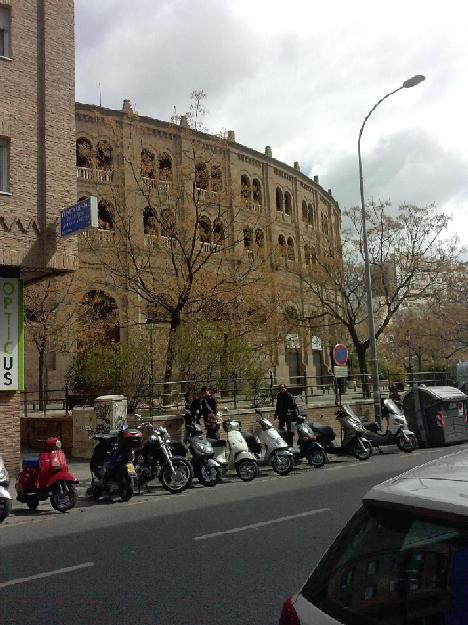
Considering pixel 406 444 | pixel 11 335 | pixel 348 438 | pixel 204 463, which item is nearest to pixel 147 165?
pixel 11 335

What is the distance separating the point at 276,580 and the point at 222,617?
0.96 m

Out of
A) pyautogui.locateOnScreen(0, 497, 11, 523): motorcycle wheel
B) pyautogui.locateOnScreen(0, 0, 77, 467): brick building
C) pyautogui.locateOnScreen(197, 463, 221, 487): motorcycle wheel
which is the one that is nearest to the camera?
pyautogui.locateOnScreen(0, 497, 11, 523): motorcycle wheel

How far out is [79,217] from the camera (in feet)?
47.3

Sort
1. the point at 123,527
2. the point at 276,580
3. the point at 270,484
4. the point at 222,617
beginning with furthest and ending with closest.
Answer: the point at 270,484 → the point at 123,527 → the point at 276,580 → the point at 222,617

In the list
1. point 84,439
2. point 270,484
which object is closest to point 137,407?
point 84,439

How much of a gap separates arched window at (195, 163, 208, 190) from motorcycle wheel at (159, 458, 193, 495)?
41.4 ft

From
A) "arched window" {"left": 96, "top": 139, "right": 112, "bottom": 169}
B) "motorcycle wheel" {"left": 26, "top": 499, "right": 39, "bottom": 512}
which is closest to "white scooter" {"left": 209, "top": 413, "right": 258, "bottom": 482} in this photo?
"motorcycle wheel" {"left": 26, "top": 499, "right": 39, "bottom": 512}

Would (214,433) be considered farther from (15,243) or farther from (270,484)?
(15,243)

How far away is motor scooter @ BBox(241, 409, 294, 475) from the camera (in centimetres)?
1335

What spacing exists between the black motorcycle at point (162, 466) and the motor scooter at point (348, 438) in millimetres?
4468

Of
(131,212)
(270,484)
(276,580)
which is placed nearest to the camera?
(276,580)

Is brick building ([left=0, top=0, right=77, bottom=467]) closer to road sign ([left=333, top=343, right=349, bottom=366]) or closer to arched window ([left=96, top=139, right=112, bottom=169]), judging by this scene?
arched window ([left=96, top=139, right=112, bottom=169])

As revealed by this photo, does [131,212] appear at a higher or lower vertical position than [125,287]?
higher

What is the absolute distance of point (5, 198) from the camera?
14.7 meters
